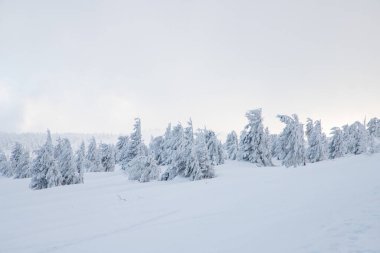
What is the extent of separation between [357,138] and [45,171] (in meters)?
59.7

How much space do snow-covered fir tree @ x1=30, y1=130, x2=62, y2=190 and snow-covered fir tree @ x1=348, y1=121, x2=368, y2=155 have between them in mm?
55085

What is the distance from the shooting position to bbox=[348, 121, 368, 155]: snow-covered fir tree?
54991mm

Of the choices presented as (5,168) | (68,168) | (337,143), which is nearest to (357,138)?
(337,143)

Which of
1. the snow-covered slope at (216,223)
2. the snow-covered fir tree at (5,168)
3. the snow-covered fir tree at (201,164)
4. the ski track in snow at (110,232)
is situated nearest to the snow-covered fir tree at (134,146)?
the snow-covered fir tree at (201,164)

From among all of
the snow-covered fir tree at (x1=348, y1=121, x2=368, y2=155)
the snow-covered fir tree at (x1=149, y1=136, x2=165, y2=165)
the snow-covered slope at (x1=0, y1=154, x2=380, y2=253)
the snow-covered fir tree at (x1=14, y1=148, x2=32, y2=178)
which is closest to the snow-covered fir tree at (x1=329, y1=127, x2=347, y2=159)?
the snow-covered fir tree at (x1=348, y1=121, x2=368, y2=155)

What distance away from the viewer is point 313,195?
38.7 feet

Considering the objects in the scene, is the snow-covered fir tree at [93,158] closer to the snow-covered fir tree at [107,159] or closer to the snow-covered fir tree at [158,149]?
the snow-covered fir tree at [107,159]

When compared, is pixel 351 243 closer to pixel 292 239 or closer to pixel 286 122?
pixel 292 239

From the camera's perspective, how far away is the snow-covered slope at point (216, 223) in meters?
6.90

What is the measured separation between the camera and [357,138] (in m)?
58.7

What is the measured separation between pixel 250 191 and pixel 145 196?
6.83m

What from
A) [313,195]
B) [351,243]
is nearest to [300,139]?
[313,195]

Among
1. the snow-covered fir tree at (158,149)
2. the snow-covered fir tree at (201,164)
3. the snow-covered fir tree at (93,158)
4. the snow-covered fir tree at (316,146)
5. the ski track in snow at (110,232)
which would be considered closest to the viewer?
the ski track in snow at (110,232)

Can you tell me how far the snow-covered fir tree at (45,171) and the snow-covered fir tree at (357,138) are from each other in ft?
181
